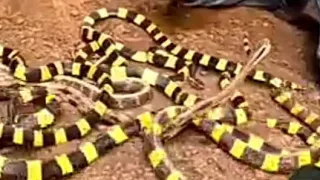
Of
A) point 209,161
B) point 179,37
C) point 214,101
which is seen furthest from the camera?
point 179,37

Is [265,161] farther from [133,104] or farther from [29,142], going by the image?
[29,142]

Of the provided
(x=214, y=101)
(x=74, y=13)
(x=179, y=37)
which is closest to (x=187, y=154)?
(x=214, y=101)

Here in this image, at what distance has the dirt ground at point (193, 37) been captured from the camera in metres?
3.34

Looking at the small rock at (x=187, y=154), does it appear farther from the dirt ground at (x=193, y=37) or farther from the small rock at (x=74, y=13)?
the small rock at (x=74, y=13)

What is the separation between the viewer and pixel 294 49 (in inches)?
160

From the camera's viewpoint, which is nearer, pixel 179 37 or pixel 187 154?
pixel 187 154

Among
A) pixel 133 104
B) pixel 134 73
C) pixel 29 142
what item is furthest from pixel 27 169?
pixel 134 73

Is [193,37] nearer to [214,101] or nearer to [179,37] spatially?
[179,37]

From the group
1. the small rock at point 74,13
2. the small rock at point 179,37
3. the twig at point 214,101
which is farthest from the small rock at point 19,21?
the twig at point 214,101

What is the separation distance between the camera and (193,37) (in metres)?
4.08

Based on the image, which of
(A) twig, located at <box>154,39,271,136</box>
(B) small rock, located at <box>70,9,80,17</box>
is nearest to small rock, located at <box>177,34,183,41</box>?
(B) small rock, located at <box>70,9,80,17</box>

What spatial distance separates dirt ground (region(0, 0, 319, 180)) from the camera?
334cm

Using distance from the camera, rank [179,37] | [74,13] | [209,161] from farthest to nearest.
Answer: [74,13], [179,37], [209,161]

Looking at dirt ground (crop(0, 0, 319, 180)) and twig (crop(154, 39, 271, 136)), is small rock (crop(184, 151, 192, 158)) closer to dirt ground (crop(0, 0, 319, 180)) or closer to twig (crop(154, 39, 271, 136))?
dirt ground (crop(0, 0, 319, 180))
